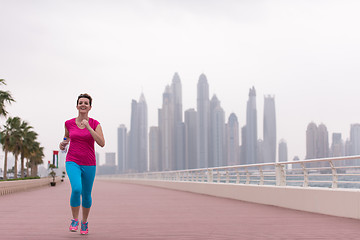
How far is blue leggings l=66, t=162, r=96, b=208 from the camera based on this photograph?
721 centimetres

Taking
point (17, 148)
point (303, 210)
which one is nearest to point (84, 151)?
point (303, 210)

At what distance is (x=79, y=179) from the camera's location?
7234 mm

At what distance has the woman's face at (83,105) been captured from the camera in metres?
7.41

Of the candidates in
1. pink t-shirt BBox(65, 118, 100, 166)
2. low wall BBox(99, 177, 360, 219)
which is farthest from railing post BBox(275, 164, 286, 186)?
pink t-shirt BBox(65, 118, 100, 166)

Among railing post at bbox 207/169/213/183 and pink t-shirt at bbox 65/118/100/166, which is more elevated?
pink t-shirt at bbox 65/118/100/166

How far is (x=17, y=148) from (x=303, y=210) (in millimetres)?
63425

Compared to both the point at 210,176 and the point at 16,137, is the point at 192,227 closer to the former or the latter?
the point at 210,176

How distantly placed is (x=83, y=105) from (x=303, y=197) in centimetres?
791

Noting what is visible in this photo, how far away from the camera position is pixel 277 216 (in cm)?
1165

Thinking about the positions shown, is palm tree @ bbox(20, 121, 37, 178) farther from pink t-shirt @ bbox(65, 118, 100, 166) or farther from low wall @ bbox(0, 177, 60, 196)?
pink t-shirt @ bbox(65, 118, 100, 166)

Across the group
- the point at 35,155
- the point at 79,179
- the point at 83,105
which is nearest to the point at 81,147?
the point at 79,179

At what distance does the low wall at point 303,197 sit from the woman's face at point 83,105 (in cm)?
613

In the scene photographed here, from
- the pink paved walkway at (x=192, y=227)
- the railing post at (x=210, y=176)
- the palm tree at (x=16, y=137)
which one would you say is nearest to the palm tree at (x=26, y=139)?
the palm tree at (x=16, y=137)

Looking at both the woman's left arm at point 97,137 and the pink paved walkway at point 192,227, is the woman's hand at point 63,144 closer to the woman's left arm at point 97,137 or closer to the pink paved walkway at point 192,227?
the woman's left arm at point 97,137
